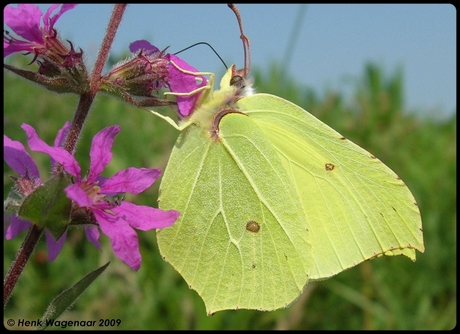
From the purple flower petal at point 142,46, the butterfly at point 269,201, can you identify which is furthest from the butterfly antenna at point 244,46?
the purple flower petal at point 142,46

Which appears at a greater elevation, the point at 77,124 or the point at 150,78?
the point at 150,78

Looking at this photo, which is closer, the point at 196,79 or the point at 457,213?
the point at 196,79

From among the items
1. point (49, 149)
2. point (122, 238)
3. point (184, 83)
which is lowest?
point (122, 238)

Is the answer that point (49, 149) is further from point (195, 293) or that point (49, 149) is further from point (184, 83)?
point (195, 293)

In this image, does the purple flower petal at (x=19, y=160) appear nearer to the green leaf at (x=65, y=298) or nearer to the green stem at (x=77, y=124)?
the green stem at (x=77, y=124)

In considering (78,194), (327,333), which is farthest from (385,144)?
(78,194)

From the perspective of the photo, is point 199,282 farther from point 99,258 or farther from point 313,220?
point 99,258

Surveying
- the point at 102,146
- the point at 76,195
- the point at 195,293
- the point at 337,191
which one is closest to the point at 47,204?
the point at 76,195
